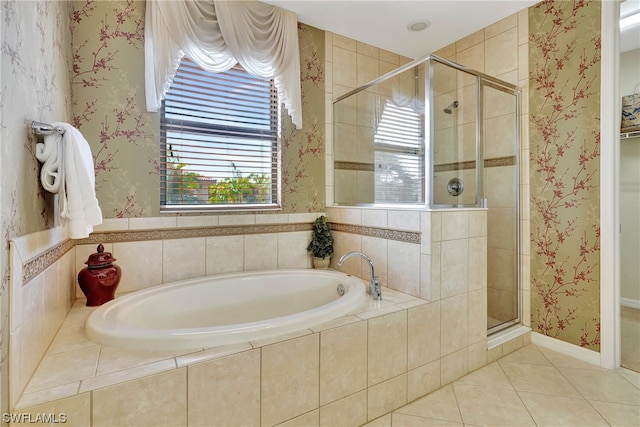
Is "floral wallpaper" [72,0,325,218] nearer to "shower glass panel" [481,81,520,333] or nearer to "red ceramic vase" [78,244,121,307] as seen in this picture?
"red ceramic vase" [78,244,121,307]

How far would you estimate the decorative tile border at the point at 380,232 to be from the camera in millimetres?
1922

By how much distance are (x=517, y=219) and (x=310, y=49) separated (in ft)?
6.84

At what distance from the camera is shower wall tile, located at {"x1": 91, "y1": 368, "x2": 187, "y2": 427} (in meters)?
0.98

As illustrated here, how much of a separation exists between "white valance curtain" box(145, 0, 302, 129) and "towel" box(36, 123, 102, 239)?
34.0 inches

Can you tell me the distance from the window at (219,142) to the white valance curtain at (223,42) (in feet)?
0.43

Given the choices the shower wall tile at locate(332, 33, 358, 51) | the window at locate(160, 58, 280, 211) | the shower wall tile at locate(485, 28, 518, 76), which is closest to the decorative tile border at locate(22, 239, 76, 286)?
the window at locate(160, 58, 280, 211)

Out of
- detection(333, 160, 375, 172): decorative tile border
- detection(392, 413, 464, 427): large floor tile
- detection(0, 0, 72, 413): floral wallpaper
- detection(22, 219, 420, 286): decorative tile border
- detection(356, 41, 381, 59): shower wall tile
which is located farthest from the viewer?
detection(356, 41, 381, 59): shower wall tile

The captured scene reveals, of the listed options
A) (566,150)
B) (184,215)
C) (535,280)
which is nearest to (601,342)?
(535,280)

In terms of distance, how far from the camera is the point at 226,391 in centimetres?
117

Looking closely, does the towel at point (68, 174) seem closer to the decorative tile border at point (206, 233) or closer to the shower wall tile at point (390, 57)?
the decorative tile border at point (206, 233)

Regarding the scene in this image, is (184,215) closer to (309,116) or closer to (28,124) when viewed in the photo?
(28,124)

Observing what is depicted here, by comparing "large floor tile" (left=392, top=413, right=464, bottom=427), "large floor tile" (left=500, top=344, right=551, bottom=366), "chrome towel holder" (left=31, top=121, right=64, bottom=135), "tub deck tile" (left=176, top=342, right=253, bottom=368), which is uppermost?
"chrome towel holder" (left=31, top=121, right=64, bottom=135)

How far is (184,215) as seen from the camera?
213cm

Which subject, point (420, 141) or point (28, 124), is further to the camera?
point (420, 141)
